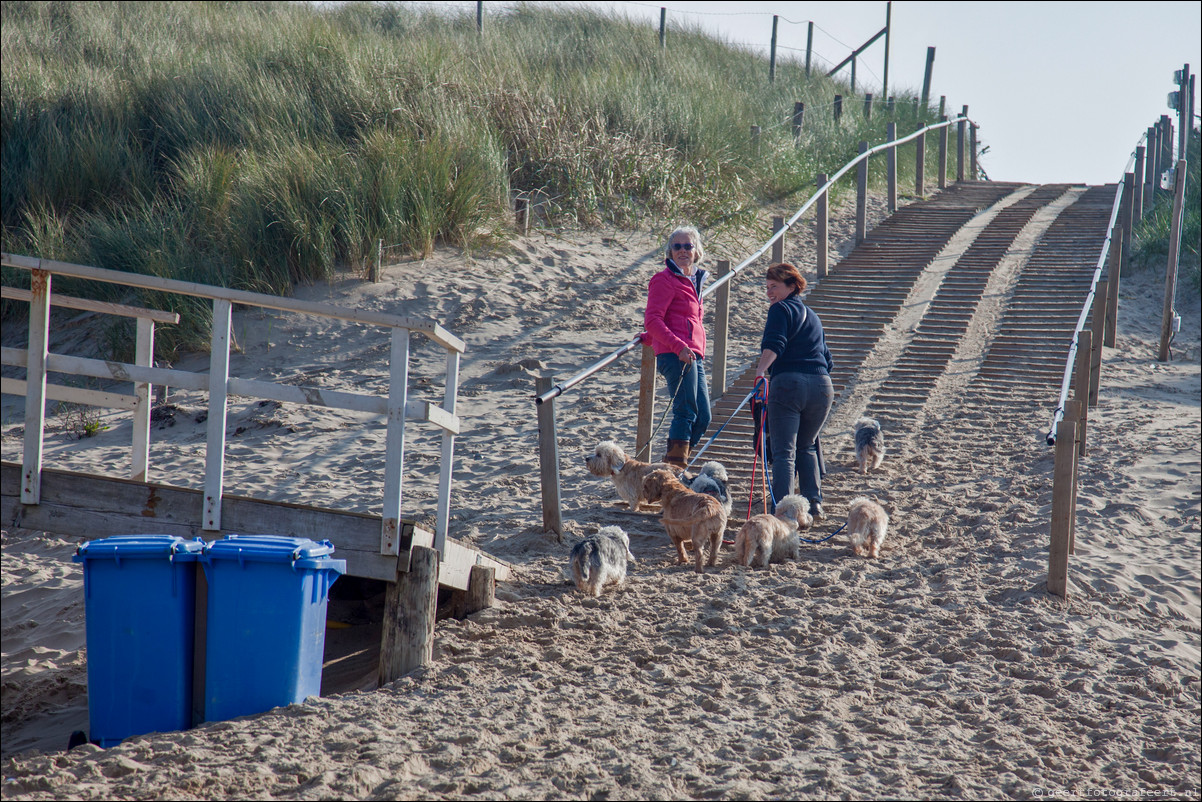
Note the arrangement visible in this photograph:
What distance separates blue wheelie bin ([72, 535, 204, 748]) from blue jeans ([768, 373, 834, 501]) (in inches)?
141

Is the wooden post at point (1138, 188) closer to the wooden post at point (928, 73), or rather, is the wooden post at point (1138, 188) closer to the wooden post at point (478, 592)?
the wooden post at point (928, 73)

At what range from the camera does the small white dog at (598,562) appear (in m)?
Result: 5.52

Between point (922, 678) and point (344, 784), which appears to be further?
point (922, 678)

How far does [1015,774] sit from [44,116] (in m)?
15.4

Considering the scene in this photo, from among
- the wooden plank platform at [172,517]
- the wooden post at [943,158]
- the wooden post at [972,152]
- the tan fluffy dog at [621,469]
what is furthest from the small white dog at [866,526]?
the wooden post at [972,152]

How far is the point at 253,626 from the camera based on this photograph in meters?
4.39

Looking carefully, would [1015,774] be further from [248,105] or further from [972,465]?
[248,105]

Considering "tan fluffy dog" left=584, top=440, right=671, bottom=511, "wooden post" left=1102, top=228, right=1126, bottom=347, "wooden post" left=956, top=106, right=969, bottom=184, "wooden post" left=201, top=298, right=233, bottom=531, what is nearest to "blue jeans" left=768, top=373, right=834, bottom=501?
"tan fluffy dog" left=584, top=440, right=671, bottom=511

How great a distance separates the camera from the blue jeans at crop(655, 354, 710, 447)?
6969 millimetres

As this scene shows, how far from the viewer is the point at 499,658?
4.91 meters

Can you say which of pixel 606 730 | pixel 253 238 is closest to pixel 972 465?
pixel 606 730

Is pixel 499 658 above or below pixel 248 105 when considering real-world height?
below

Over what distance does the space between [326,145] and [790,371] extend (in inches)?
328

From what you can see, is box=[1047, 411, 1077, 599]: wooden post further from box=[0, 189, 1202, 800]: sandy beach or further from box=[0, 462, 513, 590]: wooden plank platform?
box=[0, 462, 513, 590]: wooden plank platform
